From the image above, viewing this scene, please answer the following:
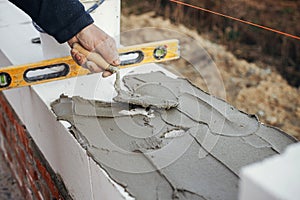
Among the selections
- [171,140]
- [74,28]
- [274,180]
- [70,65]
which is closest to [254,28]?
[70,65]

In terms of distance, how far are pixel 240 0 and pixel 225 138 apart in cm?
412

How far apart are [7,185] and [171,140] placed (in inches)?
75.2

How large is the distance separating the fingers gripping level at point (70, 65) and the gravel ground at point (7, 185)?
1.32m

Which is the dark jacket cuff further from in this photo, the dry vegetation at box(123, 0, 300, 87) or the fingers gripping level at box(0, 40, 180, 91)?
the dry vegetation at box(123, 0, 300, 87)

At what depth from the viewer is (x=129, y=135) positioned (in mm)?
1297

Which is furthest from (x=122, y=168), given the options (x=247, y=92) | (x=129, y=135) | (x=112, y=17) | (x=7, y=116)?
(x=247, y=92)

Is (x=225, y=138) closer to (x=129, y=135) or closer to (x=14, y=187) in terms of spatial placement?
(x=129, y=135)

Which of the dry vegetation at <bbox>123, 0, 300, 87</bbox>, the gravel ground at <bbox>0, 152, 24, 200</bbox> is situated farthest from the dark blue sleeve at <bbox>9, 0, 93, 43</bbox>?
the dry vegetation at <bbox>123, 0, 300, 87</bbox>

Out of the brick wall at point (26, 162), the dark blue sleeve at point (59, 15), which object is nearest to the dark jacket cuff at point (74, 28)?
the dark blue sleeve at point (59, 15)

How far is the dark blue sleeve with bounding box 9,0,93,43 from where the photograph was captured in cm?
142

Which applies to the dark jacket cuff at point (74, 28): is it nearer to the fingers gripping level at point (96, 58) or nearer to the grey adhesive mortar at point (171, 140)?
the fingers gripping level at point (96, 58)

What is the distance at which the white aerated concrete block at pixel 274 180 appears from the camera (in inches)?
23.3

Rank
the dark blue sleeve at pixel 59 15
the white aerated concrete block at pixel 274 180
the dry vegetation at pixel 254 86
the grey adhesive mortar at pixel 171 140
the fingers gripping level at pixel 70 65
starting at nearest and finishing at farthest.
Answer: the white aerated concrete block at pixel 274 180 < the grey adhesive mortar at pixel 171 140 < the dark blue sleeve at pixel 59 15 < the fingers gripping level at pixel 70 65 < the dry vegetation at pixel 254 86

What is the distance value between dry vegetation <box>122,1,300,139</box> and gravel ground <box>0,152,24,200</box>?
1476 millimetres
